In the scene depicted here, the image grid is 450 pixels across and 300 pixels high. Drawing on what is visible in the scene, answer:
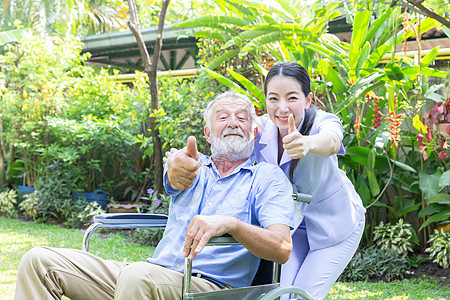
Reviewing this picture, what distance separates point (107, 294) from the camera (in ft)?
6.59

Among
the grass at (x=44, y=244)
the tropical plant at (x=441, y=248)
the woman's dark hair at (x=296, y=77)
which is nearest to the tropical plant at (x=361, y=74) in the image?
the tropical plant at (x=441, y=248)

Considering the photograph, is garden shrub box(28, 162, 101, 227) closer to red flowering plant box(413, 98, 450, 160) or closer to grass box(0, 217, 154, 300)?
grass box(0, 217, 154, 300)

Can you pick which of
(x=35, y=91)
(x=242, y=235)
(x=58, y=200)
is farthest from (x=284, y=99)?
(x=35, y=91)

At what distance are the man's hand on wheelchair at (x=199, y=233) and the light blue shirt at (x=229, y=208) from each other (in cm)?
31

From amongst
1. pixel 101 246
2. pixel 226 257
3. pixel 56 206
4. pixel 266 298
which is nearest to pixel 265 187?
pixel 226 257

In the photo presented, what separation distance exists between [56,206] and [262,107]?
11.6 ft

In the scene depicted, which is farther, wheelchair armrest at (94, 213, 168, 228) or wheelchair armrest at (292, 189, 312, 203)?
wheelchair armrest at (94, 213, 168, 228)

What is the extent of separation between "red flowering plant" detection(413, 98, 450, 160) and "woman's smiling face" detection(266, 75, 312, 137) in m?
1.55

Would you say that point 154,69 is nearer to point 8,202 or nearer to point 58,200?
point 58,200

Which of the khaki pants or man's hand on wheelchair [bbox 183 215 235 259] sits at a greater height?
man's hand on wheelchair [bbox 183 215 235 259]

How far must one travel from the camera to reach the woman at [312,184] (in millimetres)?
2039

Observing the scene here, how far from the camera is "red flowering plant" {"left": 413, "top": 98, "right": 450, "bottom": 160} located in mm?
3252

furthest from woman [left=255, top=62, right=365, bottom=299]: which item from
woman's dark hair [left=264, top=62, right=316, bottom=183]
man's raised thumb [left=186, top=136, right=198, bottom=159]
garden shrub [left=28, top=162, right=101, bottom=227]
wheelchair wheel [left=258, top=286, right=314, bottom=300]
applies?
garden shrub [left=28, top=162, right=101, bottom=227]

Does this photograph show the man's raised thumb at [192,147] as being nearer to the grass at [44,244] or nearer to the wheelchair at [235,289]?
the wheelchair at [235,289]
